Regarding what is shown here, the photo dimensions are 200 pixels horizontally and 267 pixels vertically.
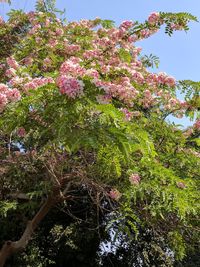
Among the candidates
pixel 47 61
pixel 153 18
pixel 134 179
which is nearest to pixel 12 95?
pixel 134 179

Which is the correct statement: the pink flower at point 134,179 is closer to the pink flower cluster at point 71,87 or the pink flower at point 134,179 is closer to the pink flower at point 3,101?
the pink flower at point 3,101

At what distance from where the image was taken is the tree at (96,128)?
3.89m

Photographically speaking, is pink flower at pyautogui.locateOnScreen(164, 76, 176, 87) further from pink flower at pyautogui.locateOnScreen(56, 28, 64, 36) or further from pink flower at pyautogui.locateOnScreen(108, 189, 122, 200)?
pink flower at pyautogui.locateOnScreen(56, 28, 64, 36)

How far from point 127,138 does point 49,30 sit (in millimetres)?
5980

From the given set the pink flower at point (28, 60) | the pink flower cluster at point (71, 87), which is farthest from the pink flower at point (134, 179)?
the pink flower at point (28, 60)

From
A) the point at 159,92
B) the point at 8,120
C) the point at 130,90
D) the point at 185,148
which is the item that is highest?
the point at 159,92

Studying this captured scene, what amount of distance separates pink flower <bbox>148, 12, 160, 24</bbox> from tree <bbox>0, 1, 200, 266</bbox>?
2 centimetres

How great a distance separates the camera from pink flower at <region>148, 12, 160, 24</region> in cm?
714

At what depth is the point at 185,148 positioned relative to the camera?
7.49 m

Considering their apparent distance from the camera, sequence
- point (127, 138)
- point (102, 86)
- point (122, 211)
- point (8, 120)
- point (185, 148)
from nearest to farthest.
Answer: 1. point (127, 138)
2. point (102, 86)
3. point (8, 120)
4. point (122, 211)
5. point (185, 148)

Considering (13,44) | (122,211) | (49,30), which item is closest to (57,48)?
(49,30)

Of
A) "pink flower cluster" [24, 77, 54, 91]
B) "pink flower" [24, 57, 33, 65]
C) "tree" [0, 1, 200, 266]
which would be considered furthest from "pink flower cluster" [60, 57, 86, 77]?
"pink flower" [24, 57, 33, 65]

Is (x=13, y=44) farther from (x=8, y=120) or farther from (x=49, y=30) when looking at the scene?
(x=8, y=120)

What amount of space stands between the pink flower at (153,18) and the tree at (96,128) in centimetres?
2
